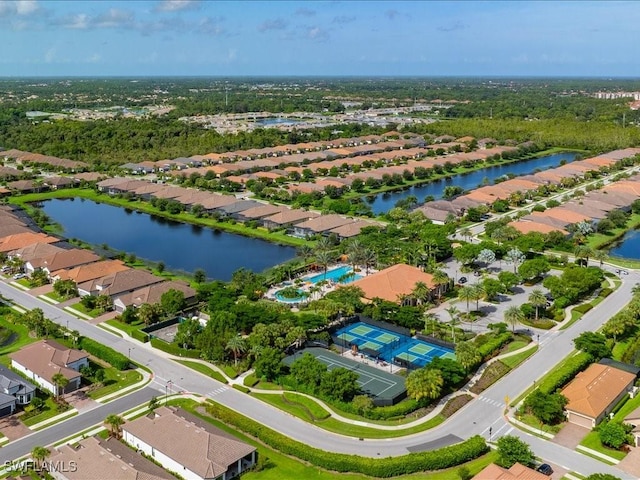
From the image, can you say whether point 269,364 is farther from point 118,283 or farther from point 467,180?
point 467,180

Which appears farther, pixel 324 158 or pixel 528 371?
pixel 324 158

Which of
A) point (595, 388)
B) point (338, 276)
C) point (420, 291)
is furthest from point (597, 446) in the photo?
point (338, 276)

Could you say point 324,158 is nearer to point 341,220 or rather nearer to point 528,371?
point 341,220

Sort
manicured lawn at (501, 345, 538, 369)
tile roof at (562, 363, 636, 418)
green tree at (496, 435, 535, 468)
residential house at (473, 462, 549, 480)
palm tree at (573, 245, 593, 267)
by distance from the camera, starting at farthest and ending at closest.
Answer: palm tree at (573, 245, 593, 267)
manicured lawn at (501, 345, 538, 369)
tile roof at (562, 363, 636, 418)
green tree at (496, 435, 535, 468)
residential house at (473, 462, 549, 480)

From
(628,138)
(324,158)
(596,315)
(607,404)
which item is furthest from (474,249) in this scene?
(628,138)

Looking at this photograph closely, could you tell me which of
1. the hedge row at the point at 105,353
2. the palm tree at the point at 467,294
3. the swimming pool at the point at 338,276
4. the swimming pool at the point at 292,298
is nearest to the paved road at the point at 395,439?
the hedge row at the point at 105,353

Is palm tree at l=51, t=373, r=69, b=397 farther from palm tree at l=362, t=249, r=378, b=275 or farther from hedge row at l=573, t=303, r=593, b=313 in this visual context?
hedge row at l=573, t=303, r=593, b=313

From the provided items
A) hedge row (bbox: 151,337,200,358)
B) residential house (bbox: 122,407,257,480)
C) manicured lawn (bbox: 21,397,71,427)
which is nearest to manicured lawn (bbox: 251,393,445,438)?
residential house (bbox: 122,407,257,480)
